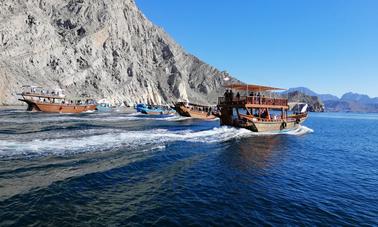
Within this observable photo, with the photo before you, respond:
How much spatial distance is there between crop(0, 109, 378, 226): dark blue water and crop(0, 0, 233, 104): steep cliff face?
83124 millimetres

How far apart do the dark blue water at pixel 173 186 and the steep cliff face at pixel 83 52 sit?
83124 millimetres

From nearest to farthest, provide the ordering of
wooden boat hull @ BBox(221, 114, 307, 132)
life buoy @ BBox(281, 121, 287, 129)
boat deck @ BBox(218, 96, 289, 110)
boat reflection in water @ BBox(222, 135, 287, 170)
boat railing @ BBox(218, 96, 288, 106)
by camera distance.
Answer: boat reflection in water @ BBox(222, 135, 287, 170)
boat deck @ BBox(218, 96, 289, 110)
boat railing @ BBox(218, 96, 288, 106)
wooden boat hull @ BBox(221, 114, 307, 132)
life buoy @ BBox(281, 121, 287, 129)

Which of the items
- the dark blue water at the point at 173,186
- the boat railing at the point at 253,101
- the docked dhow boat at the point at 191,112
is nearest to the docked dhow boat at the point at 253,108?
the boat railing at the point at 253,101

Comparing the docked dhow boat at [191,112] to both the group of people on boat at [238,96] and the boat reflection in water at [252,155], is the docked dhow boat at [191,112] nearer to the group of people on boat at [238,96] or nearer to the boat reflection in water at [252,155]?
the group of people on boat at [238,96]

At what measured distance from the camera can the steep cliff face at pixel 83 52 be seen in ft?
318

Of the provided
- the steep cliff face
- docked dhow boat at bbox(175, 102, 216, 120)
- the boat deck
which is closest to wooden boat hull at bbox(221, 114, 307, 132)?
the boat deck

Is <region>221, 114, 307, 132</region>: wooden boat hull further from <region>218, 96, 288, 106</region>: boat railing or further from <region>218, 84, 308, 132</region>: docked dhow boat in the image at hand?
<region>218, 96, 288, 106</region>: boat railing

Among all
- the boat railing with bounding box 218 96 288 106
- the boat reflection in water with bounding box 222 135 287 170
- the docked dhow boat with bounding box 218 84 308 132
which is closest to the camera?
the boat reflection in water with bounding box 222 135 287 170

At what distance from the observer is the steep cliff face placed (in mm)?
97062

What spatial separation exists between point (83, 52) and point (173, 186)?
120806 mm

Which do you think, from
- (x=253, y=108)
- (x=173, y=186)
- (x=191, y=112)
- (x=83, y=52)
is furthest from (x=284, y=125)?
(x=83, y=52)

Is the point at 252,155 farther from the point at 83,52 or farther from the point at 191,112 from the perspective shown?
the point at 83,52

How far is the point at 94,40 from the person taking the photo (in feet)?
422

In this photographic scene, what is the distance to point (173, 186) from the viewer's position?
48.0 feet
